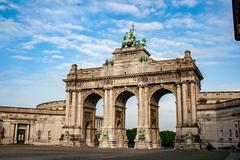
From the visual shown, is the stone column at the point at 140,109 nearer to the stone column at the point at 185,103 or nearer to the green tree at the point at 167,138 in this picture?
the stone column at the point at 185,103

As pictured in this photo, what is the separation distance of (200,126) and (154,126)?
8771mm

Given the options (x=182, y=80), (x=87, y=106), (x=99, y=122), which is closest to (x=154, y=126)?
(x=182, y=80)

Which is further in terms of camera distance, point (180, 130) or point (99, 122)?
point (99, 122)

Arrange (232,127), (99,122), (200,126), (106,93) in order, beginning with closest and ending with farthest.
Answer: (232,127)
(200,126)
(106,93)
(99,122)

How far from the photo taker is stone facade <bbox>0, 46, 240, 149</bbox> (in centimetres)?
5228

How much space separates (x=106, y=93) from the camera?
59.8 meters

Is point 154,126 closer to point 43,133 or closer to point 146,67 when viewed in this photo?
point 146,67

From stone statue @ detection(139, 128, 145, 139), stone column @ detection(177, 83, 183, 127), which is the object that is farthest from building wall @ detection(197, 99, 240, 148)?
stone statue @ detection(139, 128, 145, 139)

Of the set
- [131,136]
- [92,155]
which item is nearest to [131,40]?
[92,155]

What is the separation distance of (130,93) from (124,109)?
186 inches

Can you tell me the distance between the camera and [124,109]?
63.5m

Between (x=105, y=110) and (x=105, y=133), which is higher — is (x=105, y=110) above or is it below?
above

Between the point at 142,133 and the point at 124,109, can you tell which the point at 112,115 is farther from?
the point at 142,133

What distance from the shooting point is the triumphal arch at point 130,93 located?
52875 millimetres
